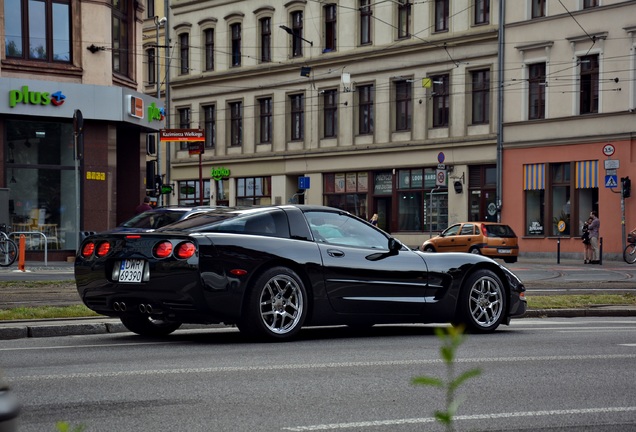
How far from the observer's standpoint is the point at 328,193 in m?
54.9

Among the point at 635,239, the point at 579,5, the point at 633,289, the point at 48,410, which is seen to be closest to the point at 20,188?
the point at 633,289

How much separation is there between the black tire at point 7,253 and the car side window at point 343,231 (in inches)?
677

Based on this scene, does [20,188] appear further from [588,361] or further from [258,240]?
[588,361]

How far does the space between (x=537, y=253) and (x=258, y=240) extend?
116ft

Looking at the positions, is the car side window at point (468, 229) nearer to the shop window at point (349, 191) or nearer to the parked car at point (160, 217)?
the shop window at point (349, 191)

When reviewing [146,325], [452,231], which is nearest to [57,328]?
[146,325]

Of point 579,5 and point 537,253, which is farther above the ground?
point 579,5

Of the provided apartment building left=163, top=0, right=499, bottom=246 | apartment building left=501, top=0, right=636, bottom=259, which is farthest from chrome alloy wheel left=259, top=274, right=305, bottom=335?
apartment building left=163, top=0, right=499, bottom=246

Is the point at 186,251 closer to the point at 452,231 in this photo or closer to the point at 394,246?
the point at 394,246

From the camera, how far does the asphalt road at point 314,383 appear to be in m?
6.33

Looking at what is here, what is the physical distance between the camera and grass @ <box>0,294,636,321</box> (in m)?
13.2

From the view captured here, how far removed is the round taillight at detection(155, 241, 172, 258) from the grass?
320 cm

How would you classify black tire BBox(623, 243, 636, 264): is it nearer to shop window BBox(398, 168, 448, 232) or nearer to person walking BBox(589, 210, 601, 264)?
person walking BBox(589, 210, 601, 264)

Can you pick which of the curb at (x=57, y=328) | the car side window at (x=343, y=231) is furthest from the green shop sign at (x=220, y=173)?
the car side window at (x=343, y=231)
